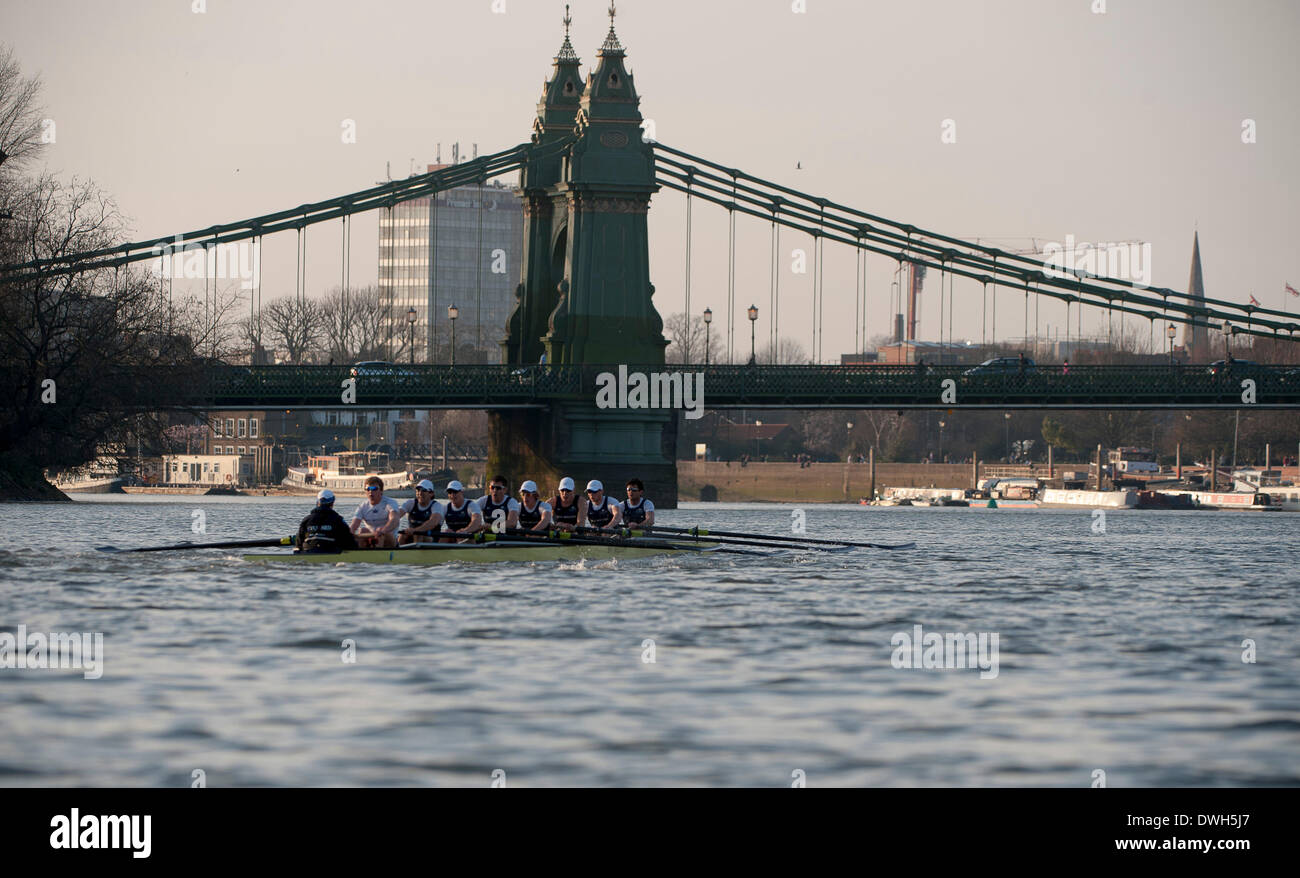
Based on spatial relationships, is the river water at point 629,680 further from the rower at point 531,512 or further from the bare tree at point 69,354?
the bare tree at point 69,354

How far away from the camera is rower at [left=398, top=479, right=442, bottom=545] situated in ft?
95.6

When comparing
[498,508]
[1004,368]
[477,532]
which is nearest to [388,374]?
[1004,368]

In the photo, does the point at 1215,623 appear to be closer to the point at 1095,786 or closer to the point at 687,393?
the point at 1095,786

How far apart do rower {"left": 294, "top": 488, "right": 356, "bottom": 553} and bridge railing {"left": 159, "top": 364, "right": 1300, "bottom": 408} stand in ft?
122

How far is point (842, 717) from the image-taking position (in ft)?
49.1

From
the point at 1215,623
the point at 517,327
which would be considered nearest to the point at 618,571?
the point at 1215,623

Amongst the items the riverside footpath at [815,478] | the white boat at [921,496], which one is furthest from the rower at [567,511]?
the riverside footpath at [815,478]

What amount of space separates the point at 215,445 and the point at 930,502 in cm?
5434

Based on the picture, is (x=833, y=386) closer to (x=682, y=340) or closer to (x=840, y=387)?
(x=840, y=387)

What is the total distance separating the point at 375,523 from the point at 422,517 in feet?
3.13

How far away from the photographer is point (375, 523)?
28.8m

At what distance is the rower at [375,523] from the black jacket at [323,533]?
53cm

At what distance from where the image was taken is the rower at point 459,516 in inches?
1174

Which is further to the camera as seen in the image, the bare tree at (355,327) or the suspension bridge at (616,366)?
the bare tree at (355,327)
